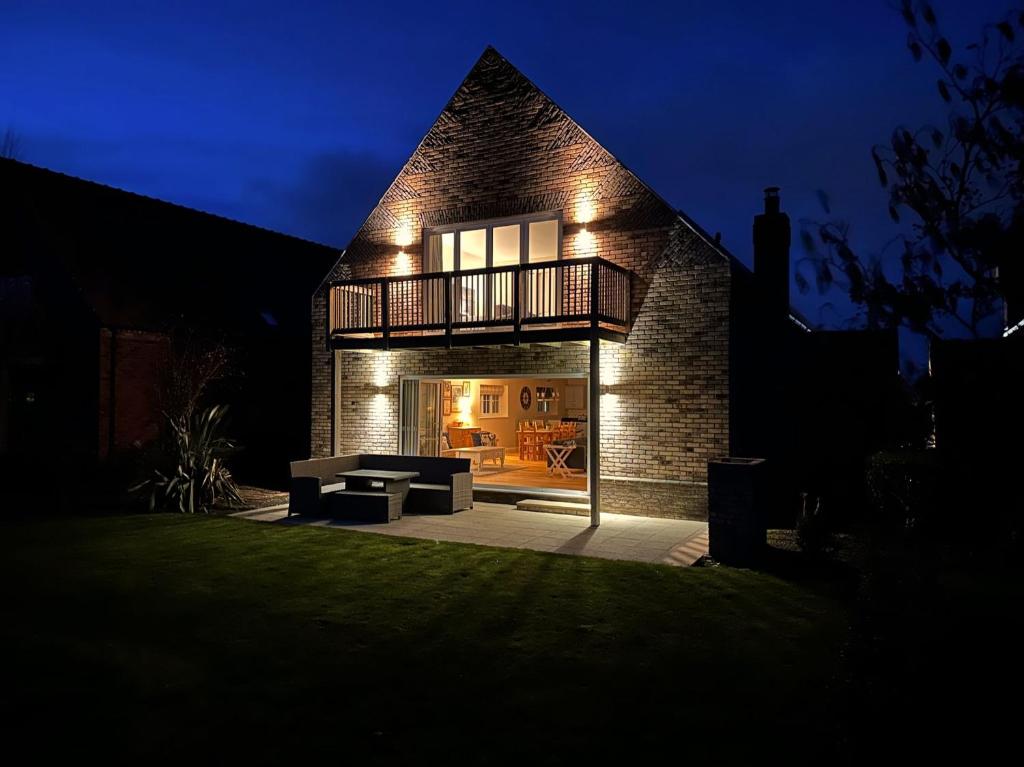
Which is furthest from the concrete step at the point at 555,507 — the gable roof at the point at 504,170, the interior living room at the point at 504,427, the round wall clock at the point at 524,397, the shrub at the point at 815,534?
the round wall clock at the point at 524,397

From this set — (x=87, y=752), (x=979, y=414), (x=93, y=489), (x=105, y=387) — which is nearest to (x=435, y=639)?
(x=87, y=752)

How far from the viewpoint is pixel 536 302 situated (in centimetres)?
1205

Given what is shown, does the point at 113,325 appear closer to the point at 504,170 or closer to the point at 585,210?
the point at 504,170

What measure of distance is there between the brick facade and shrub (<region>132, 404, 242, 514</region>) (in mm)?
2590

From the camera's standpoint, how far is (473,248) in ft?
45.4

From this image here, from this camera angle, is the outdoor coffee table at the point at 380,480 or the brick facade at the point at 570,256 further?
the brick facade at the point at 570,256

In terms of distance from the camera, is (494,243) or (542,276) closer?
(542,276)

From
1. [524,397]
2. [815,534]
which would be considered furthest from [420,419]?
[815,534]

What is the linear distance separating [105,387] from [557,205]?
35.0 ft

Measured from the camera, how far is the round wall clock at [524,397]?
20.4 metres

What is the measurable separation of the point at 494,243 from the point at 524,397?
25.0 feet

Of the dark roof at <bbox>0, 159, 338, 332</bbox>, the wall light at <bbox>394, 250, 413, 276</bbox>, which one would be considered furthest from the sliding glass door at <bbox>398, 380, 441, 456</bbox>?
the dark roof at <bbox>0, 159, 338, 332</bbox>

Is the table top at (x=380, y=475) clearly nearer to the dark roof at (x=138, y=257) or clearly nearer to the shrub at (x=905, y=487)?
the shrub at (x=905, y=487)

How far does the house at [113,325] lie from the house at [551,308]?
4.02 metres
